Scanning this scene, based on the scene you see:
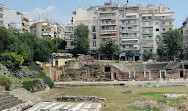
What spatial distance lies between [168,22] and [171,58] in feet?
40.1

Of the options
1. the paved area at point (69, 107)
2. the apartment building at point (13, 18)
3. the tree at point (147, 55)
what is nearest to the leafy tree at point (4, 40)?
the paved area at point (69, 107)

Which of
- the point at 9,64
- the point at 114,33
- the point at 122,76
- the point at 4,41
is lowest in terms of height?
the point at 122,76

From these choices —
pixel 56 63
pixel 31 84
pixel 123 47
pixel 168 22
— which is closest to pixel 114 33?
pixel 123 47

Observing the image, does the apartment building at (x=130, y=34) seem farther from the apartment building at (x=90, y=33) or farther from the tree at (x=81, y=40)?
the tree at (x=81, y=40)

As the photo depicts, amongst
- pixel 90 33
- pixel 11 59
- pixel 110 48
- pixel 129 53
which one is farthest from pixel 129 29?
pixel 11 59

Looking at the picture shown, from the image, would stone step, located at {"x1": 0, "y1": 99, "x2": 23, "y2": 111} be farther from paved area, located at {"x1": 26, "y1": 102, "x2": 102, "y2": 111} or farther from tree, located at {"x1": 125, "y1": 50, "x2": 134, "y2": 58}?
tree, located at {"x1": 125, "y1": 50, "x2": 134, "y2": 58}

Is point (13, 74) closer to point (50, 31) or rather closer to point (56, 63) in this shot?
point (56, 63)

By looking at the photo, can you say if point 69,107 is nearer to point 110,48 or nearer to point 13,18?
point 110,48

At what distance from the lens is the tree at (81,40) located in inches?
2795

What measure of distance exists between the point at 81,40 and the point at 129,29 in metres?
17.1

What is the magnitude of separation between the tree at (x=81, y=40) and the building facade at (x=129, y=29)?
4.54m

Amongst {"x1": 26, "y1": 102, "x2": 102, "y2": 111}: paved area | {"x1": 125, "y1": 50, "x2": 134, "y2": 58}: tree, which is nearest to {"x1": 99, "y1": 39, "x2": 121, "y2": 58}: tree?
{"x1": 125, "y1": 50, "x2": 134, "y2": 58}: tree

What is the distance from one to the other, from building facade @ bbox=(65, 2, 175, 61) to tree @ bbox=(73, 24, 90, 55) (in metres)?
4.54

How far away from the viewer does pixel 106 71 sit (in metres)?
59.2
